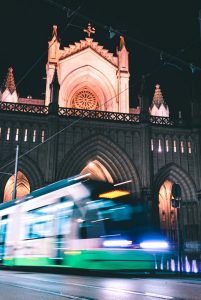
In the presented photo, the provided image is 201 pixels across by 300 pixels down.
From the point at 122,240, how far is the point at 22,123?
1843 cm

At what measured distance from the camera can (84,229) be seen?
1006 cm

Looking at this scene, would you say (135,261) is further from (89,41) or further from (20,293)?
(89,41)

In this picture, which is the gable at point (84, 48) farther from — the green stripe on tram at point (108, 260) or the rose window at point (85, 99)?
the green stripe on tram at point (108, 260)

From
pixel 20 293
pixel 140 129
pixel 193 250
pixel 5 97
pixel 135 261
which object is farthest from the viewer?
pixel 5 97

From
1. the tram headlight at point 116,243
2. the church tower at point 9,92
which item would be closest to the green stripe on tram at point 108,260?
the tram headlight at point 116,243

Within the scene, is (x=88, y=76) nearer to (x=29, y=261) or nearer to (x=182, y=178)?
(x=182, y=178)

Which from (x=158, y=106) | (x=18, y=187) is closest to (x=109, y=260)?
(x=18, y=187)

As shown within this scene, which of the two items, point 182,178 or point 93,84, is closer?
point 182,178

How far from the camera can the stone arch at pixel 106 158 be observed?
87.6 ft

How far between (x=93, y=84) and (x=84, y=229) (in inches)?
1158

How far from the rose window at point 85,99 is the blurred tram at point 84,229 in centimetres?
2524

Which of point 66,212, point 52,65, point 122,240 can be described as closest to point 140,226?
point 122,240

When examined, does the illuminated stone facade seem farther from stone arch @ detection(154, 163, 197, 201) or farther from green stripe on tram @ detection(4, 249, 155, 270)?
green stripe on tram @ detection(4, 249, 155, 270)

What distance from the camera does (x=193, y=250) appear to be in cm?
2580
